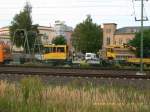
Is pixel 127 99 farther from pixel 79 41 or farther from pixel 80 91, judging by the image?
pixel 79 41

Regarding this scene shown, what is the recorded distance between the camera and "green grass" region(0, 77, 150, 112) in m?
11.8

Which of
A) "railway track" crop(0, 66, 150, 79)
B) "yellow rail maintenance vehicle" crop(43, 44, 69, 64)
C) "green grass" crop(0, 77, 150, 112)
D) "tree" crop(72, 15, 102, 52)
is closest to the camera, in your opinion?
"green grass" crop(0, 77, 150, 112)

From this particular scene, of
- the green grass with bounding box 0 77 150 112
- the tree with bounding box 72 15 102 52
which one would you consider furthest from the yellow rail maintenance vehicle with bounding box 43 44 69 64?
the tree with bounding box 72 15 102 52

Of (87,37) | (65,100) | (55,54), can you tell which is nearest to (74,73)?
(65,100)

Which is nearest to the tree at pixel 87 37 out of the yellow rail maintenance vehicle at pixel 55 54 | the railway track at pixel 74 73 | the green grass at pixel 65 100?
the yellow rail maintenance vehicle at pixel 55 54

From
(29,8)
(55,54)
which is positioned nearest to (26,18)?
(29,8)

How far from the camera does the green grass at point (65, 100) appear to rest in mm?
11828

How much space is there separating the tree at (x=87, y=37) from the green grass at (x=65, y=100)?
107421mm

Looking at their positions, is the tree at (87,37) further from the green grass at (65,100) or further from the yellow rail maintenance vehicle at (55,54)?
the green grass at (65,100)

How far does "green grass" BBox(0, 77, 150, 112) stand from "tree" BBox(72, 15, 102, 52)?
107 meters

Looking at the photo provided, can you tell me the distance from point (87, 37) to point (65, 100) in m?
110

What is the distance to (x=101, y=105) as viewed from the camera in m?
12.5

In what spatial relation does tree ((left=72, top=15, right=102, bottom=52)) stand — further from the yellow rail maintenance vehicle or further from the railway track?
the railway track

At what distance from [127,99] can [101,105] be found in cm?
139
